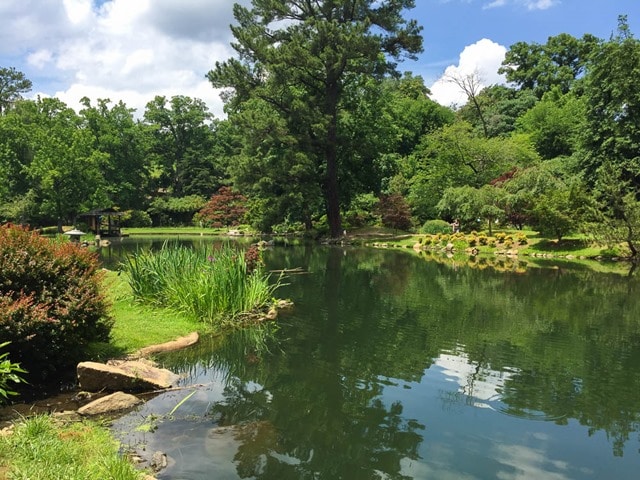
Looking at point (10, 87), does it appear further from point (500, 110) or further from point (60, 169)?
point (500, 110)

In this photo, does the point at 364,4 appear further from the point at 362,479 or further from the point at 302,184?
the point at 362,479

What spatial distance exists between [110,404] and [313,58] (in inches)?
976

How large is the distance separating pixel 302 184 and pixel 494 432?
1018 inches

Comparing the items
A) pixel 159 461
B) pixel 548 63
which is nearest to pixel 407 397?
pixel 159 461

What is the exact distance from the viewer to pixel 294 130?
99.3 feet

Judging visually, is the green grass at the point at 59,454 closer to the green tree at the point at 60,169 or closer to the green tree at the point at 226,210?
the green tree at the point at 60,169

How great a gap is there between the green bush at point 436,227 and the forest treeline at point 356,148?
1.06 metres

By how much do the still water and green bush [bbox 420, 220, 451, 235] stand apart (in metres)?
19.8

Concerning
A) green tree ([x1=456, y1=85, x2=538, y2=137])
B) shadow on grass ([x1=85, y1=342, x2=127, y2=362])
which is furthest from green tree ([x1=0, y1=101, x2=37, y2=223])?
green tree ([x1=456, y1=85, x2=538, y2=137])

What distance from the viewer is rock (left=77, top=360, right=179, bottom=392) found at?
5484 mm

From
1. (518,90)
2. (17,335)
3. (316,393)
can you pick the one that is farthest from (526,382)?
(518,90)

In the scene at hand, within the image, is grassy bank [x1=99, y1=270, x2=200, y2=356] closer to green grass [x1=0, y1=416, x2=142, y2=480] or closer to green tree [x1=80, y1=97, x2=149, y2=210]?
green grass [x1=0, y1=416, x2=142, y2=480]

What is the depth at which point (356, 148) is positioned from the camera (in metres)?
31.5

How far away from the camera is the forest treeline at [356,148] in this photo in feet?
78.9
